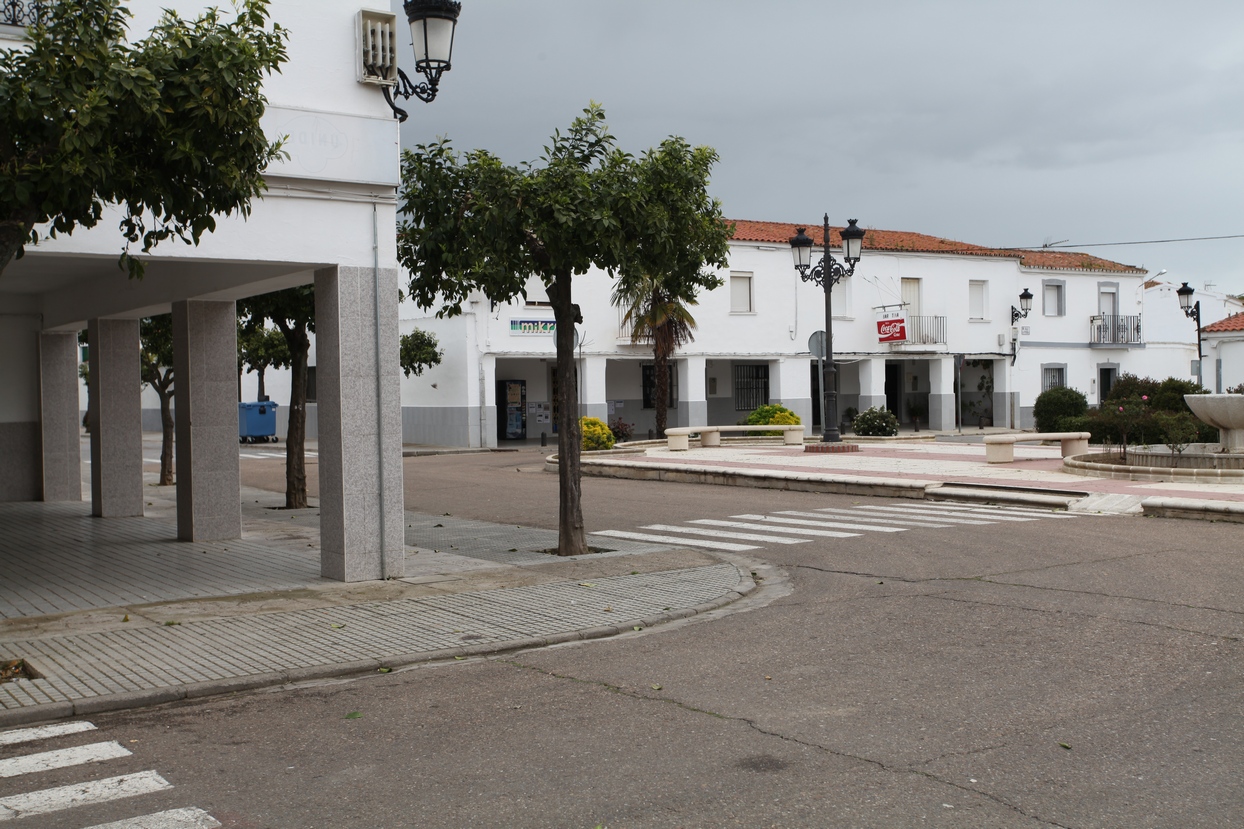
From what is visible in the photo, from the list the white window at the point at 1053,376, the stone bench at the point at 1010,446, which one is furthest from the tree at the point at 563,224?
the white window at the point at 1053,376

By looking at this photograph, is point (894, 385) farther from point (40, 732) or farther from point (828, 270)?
point (40, 732)

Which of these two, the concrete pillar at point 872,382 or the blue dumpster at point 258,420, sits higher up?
the concrete pillar at point 872,382

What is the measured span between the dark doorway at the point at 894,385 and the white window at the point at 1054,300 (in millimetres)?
6079

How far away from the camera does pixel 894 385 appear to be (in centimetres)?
4784

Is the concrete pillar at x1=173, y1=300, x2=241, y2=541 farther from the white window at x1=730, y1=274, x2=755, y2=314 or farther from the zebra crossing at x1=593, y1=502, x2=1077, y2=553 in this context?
the white window at x1=730, y1=274, x2=755, y2=314

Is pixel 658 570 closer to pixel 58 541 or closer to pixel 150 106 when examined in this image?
pixel 150 106

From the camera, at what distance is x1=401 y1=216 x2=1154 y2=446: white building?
124ft

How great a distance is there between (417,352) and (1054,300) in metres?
26.5

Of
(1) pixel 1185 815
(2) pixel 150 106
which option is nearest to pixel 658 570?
(2) pixel 150 106

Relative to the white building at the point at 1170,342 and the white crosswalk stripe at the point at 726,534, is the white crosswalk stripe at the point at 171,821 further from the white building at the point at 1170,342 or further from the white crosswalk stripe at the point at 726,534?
the white building at the point at 1170,342

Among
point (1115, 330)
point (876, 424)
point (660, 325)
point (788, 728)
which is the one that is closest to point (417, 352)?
point (660, 325)

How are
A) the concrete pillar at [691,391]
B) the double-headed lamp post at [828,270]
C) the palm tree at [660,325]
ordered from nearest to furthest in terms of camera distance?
the double-headed lamp post at [828,270] → the palm tree at [660,325] → the concrete pillar at [691,391]

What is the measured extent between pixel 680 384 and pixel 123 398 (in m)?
25.8

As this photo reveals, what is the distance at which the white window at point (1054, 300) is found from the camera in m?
46.6
